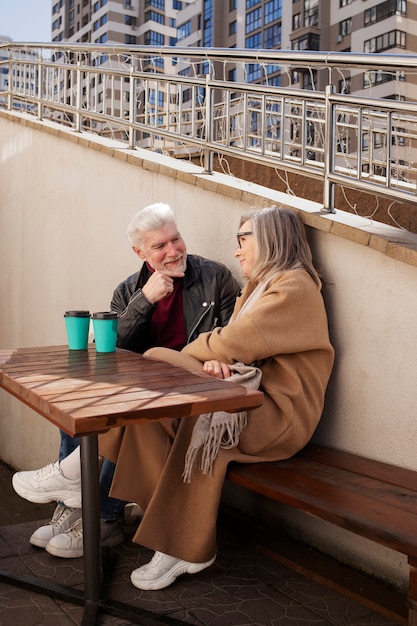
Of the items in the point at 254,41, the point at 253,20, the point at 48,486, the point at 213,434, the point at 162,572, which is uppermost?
the point at 253,20

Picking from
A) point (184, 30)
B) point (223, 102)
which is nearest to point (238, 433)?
point (223, 102)

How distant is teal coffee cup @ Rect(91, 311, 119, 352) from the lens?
111 inches

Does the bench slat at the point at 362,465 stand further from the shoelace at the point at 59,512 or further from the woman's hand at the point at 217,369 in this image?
the shoelace at the point at 59,512

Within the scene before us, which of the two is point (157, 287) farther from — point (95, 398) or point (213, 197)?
point (95, 398)

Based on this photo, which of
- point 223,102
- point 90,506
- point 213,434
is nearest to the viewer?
point 90,506

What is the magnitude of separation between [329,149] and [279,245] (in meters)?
0.53

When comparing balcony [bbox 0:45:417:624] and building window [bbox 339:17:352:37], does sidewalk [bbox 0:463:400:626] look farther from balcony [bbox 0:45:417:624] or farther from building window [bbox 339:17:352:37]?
building window [bbox 339:17:352:37]

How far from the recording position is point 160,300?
345cm

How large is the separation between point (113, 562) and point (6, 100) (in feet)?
17.8

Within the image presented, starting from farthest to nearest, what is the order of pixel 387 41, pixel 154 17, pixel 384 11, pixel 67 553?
pixel 154 17 → pixel 384 11 → pixel 387 41 → pixel 67 553

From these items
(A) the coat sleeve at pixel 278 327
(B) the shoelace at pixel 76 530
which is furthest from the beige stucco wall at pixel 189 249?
(B) the shoelace at pixel 76 530

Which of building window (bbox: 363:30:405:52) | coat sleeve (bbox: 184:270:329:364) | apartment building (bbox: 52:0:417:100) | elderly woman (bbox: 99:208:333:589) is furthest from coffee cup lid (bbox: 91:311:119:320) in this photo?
building window (bbox: 363:30:405:52)

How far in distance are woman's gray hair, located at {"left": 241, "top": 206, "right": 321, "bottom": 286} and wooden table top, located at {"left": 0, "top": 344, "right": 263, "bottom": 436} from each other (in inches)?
23.7

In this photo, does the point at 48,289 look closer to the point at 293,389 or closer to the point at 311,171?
the point at 311,171
